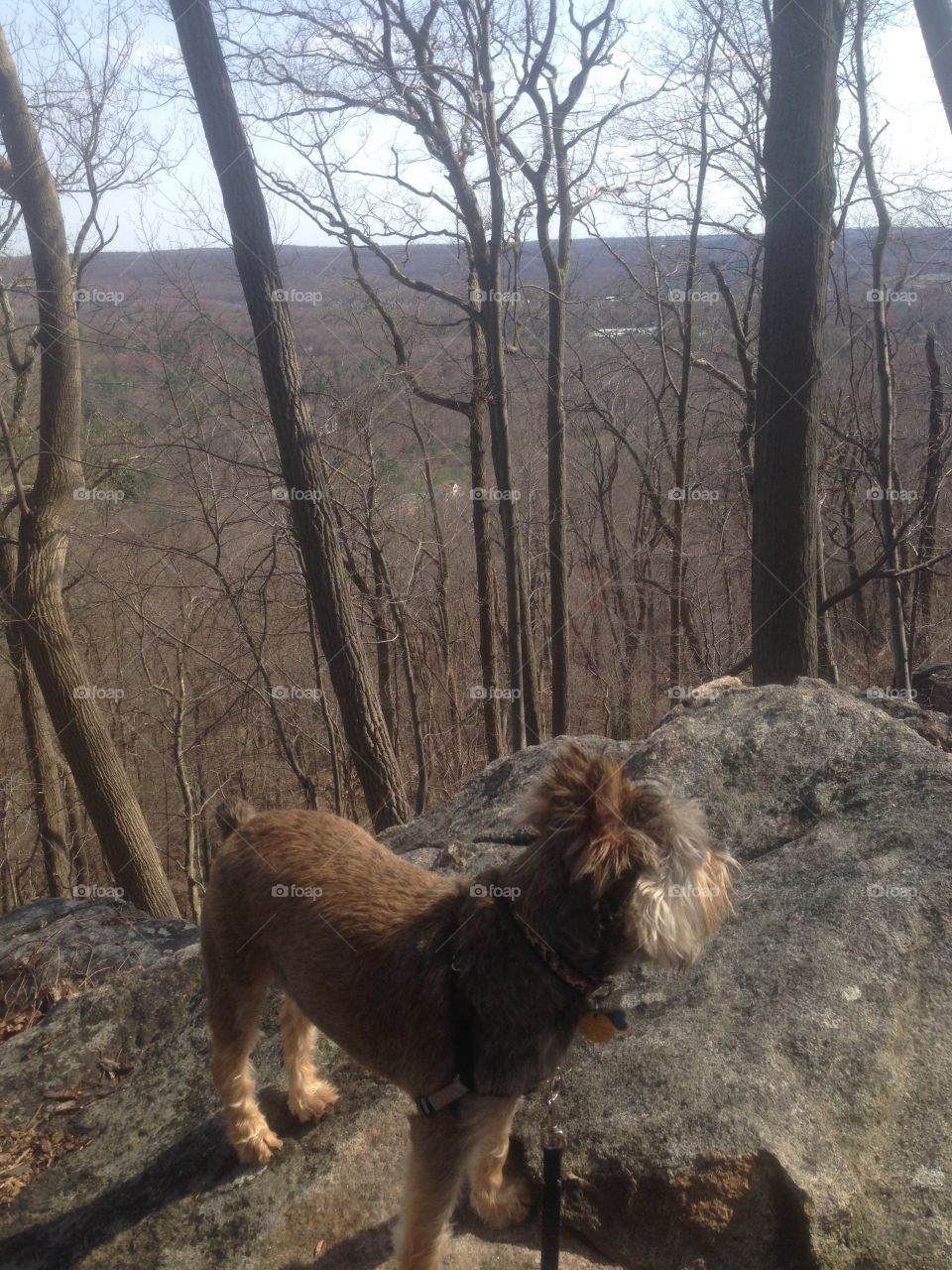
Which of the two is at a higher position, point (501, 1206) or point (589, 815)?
point (589, 815)

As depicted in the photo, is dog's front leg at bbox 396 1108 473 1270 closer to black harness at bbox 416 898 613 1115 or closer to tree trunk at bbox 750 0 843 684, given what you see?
black harness at bbox 416 898 613 1115

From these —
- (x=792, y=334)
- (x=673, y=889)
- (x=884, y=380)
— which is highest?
Answer: (x=792, y=334)

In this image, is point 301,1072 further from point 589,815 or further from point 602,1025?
point 589,815

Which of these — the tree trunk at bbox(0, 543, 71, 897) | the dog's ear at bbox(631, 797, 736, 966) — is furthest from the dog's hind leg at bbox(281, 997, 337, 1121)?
the tree trunk at bbox(0, 543, 71, 897)

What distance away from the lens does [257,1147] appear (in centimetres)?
303

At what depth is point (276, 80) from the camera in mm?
10227

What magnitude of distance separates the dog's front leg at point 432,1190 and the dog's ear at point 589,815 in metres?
0.87

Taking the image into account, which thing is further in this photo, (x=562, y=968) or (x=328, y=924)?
(x=328, y=924)

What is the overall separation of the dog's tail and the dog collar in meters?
1.32

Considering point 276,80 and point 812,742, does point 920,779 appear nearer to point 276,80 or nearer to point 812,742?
point 812,742

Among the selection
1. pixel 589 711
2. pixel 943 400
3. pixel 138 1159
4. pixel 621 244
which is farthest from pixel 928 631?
pixel 138 1159

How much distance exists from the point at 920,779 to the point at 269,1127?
328 centimetres

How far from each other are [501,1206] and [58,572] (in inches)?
318

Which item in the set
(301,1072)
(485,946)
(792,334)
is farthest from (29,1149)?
(792,334)
